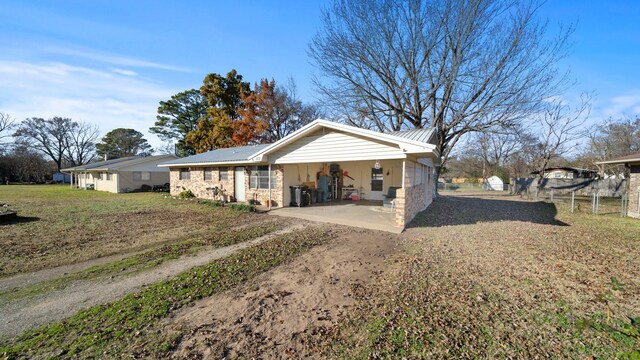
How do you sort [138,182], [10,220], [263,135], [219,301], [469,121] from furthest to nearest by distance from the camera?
[263,135] → [138,182] → [469,121] → [10,220] → [219,301]

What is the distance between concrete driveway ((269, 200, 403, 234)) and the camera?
850cm

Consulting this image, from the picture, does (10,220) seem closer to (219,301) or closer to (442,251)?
(219,301)

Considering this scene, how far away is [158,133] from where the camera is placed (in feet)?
118

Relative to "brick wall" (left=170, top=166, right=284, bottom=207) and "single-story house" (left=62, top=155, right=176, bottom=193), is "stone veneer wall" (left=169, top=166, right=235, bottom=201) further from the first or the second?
"single-story house" (left=62, top=155, right=176, bottom=193)

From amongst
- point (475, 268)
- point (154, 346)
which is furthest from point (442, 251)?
point (154, 346)

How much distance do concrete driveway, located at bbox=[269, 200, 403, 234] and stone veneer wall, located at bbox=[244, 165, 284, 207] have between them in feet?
2.25

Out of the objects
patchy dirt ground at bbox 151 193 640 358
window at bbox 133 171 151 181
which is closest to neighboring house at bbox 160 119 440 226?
patchy dirt ground at bbox 151 193 640 358

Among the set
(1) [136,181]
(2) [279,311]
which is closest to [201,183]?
(1) [136,181]

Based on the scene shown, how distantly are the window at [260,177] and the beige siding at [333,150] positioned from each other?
1258 millimetres

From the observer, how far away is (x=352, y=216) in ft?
32.5

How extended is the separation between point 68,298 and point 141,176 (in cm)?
2453

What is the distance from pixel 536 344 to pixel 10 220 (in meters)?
15.2

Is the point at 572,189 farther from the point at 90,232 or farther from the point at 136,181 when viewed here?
the point at 136,181

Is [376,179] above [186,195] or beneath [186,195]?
above
